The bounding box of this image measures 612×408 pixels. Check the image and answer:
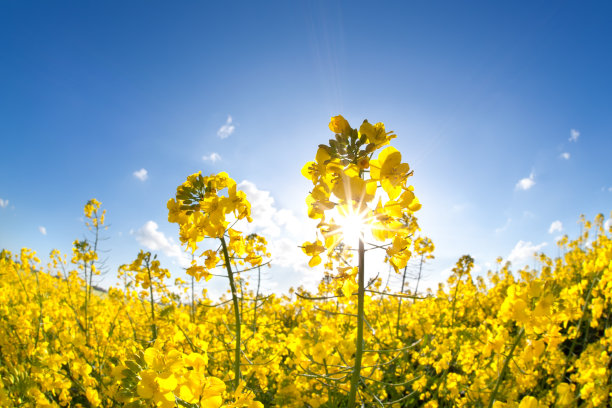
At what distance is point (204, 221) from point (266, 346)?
9.34ft

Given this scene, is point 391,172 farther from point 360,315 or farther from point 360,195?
point 360,315

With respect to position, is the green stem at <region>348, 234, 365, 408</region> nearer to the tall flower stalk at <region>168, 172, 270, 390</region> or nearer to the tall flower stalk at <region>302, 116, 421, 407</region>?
the tall flower stalk at <region>302, 116, 421, 407</region>

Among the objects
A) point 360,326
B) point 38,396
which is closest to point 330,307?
point 38,396

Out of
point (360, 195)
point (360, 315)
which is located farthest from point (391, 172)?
point (360, 315)

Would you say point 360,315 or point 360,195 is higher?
point 360,195

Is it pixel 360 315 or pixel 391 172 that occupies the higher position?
pixel 391 172

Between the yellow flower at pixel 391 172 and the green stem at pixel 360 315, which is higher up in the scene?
the yellow flower at pixel 391 172

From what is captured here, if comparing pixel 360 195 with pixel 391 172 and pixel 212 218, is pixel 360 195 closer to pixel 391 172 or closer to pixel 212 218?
pixel 391 172

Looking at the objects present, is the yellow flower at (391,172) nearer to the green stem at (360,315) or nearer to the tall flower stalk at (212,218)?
the green stem at (360,315)

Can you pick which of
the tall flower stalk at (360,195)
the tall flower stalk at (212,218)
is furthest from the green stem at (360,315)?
the tall flower stalk at (212,218)

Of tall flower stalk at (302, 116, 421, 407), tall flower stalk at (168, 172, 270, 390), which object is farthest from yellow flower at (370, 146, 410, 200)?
tall flower stalk at (168, 172, 270, 390)

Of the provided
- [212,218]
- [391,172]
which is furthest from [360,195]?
[212,218]

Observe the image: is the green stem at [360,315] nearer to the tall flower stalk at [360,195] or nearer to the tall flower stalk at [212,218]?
the tall flower stalk at [360,195]

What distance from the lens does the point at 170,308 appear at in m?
3.53
